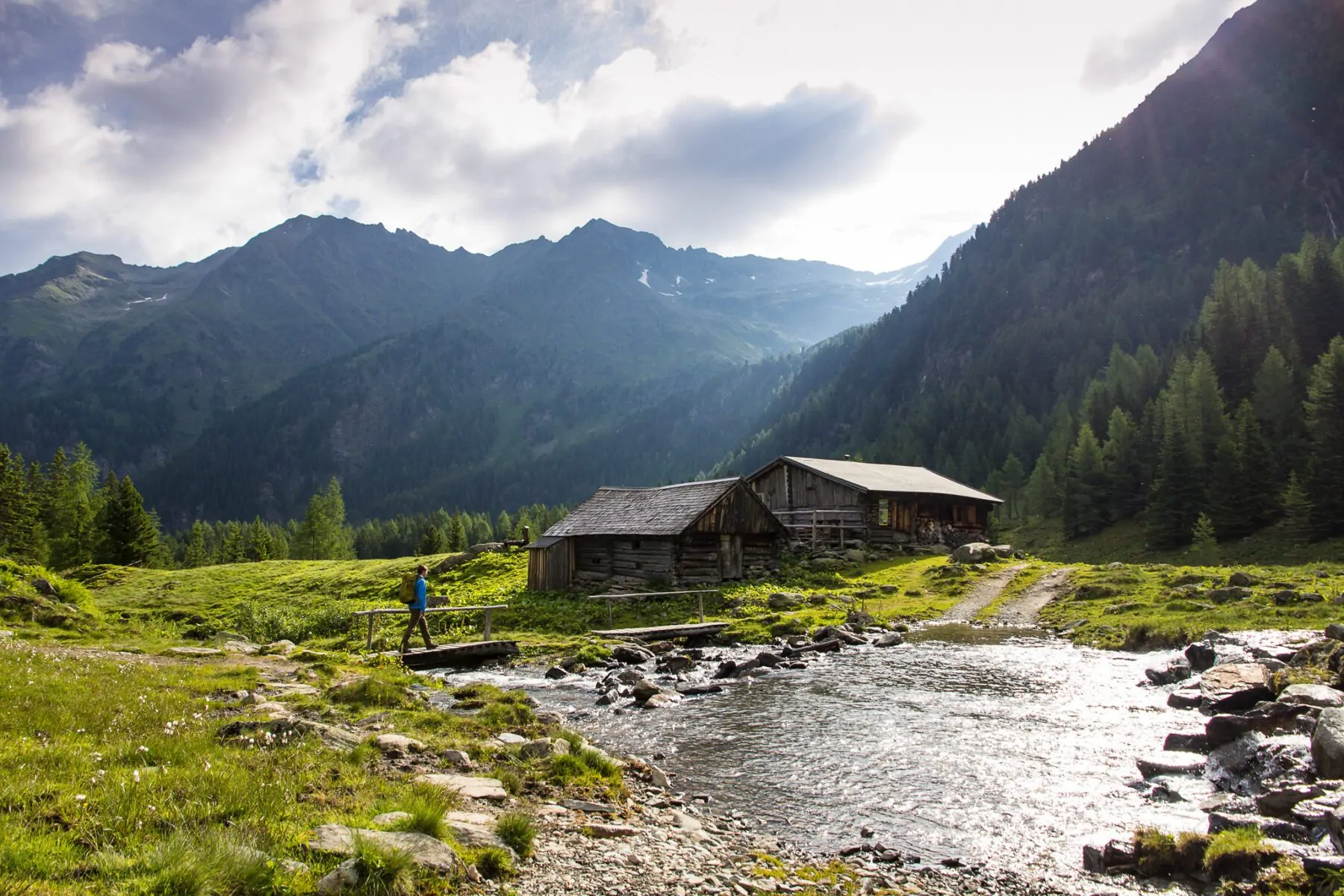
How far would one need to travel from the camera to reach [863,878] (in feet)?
30.1

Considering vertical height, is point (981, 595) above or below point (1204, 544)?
below

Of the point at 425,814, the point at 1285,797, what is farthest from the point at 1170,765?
the point at 425,814

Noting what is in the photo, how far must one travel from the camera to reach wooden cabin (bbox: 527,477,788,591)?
4122 cm

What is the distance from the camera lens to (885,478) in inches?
2453

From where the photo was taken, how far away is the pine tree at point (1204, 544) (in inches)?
2068

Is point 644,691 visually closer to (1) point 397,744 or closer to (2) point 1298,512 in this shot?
(1) point 397,744

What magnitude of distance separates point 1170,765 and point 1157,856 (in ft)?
14.4

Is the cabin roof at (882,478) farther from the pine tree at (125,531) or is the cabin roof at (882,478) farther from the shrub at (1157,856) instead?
the pine tree at (125,531)

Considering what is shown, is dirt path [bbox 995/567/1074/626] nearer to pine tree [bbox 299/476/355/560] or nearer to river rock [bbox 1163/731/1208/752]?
river rock [bbox 1163/731/1208/752]

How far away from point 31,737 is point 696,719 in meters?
12.4

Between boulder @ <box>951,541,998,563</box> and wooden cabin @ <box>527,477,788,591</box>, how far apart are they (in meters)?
13.7

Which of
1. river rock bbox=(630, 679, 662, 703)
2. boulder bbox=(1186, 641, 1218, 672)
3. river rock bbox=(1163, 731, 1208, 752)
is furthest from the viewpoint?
→ boulder bbox=(1186, 641, 1218, 672)

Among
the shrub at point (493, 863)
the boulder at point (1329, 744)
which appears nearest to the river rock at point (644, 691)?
the shrub at point (493, 863)

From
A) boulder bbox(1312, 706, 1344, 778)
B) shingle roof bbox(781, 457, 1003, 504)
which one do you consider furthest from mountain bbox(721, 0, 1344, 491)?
boulder bbox(1312, 706, 1344, 778)
